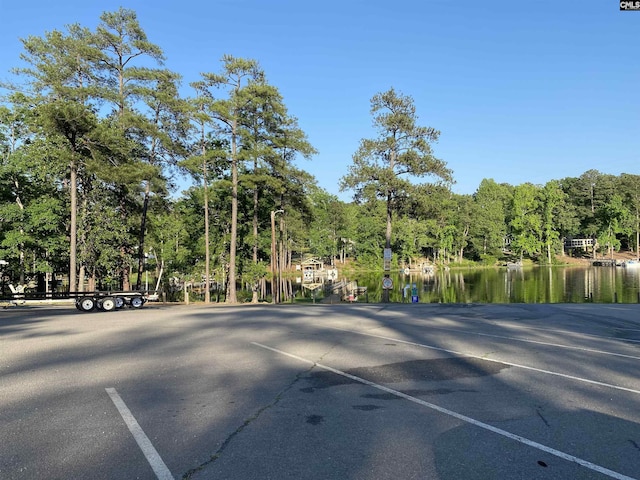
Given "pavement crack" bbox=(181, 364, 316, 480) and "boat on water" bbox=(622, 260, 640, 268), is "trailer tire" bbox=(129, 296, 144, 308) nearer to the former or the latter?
"pavement crack" bbox=(181, 364, 316, 480)

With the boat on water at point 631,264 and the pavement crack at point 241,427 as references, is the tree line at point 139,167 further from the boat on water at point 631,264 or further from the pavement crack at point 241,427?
the boat on water at point 631,264

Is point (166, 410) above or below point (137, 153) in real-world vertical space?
below

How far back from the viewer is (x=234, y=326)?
1318 cm

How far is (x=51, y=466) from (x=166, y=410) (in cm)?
157

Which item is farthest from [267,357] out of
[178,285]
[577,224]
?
[577,224]

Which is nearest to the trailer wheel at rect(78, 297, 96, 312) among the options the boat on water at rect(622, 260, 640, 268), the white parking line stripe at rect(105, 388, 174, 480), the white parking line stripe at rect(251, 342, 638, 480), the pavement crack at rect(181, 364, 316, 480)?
the white parking line stripe at rect(105, 388, 174, 480)

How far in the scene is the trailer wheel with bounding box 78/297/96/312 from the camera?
63.8 feet

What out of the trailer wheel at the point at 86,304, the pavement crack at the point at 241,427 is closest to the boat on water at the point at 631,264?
the trailer wheel at the point at 86,304

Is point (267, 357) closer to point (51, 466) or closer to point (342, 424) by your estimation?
point (342, 424)

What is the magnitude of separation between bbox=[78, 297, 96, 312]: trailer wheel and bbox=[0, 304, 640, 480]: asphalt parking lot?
9.10 m

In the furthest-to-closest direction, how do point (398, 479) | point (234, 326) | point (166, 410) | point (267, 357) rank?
point (234, 326) < point (267, 357) < point (166, 410) < point (398, 479)

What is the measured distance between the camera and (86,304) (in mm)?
19516

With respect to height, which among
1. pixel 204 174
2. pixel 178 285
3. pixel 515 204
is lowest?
pixel 178 285

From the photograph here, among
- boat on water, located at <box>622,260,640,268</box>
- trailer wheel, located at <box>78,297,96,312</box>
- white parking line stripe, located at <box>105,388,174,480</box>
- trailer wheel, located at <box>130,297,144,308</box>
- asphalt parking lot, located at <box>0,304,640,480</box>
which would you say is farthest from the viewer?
boat on water, located at <box>622,260,640,268</box>
